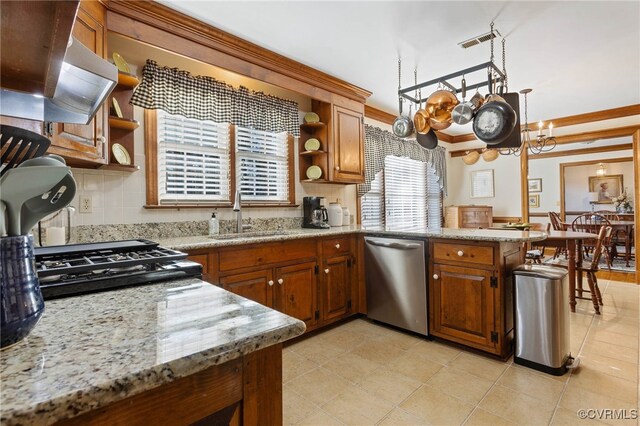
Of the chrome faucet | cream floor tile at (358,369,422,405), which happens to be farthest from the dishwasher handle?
the chrome faucet

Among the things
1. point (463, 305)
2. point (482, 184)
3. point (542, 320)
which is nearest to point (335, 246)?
point (463, 305)

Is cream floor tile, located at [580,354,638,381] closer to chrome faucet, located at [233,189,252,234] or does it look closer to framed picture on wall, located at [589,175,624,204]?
chrome faucet, located at [233,189,252,234]

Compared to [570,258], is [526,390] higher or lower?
lower

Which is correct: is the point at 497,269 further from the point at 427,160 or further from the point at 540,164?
the point at 540,164

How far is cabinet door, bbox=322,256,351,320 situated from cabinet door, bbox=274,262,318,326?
0.13 meters

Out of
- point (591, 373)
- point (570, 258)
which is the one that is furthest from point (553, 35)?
point (591, 373)

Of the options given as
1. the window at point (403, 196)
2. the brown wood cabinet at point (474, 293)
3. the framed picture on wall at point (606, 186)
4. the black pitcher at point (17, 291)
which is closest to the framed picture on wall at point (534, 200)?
the framed picture on wall at point (606, 186)

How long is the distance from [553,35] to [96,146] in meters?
3.42

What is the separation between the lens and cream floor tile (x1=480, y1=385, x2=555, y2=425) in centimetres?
170

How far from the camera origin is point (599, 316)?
127 inches

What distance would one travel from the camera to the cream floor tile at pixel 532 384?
1905 millimetres

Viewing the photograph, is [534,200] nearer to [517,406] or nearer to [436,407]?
[517,406]

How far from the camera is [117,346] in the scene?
60 centimetres

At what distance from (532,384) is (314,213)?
2230 mm
